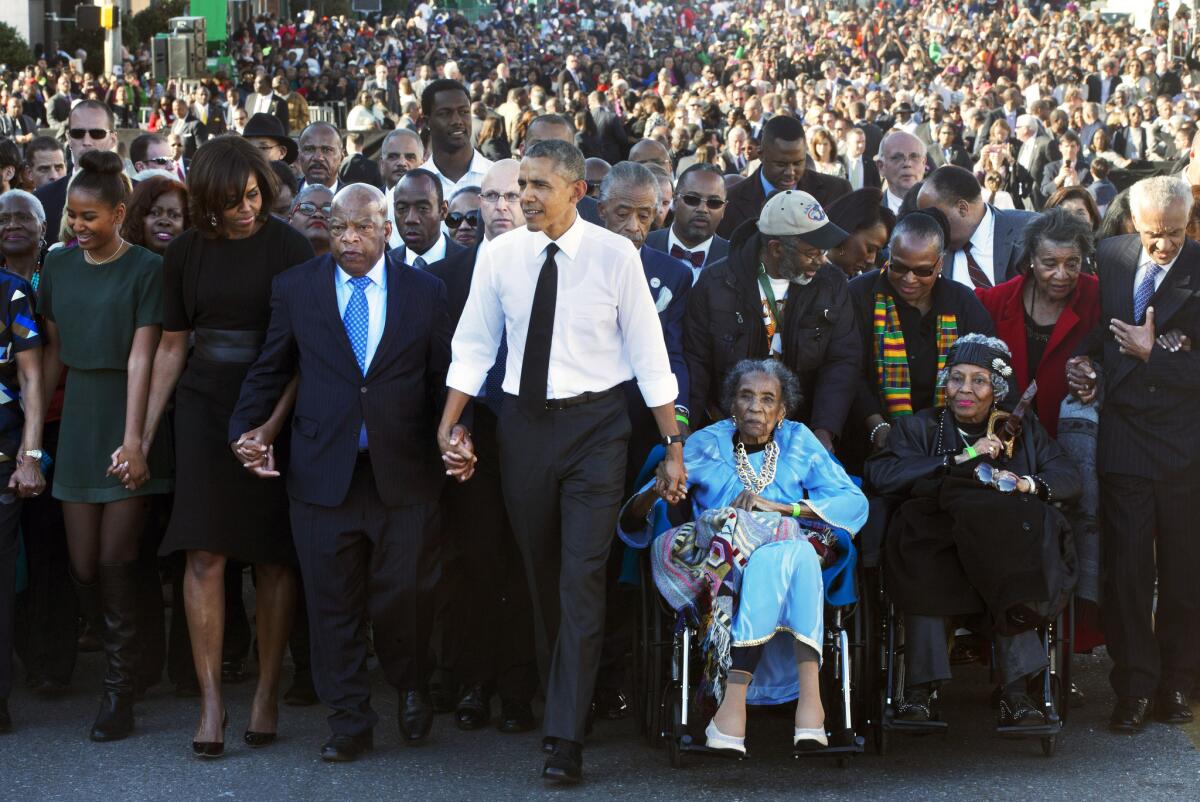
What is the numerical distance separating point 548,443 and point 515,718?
1208 millimetres

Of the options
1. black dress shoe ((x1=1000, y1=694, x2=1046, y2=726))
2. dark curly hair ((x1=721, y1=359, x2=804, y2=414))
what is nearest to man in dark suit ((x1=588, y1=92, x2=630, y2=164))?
dark curly hair ((x1=721, y1=359, x2=804, y2=414))

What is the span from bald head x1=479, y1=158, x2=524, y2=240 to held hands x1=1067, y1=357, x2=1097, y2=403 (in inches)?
89.3

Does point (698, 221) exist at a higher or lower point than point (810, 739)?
higher

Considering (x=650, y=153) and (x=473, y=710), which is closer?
(x=473, y=710)

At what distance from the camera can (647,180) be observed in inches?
289

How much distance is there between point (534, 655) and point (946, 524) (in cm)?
163

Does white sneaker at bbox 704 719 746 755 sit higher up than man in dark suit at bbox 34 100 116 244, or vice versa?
man in dark suit at bbox 34 100 116 244

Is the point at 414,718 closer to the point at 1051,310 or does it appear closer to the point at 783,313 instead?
the point at 783,313

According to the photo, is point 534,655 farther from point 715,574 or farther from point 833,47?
point 833,47

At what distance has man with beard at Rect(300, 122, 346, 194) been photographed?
1025 centimetres

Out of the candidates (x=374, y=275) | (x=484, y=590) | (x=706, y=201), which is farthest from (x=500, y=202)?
(x=484, y=590)

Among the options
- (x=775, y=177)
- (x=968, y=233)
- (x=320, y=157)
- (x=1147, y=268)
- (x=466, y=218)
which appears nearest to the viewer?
(x=1147, y=268)

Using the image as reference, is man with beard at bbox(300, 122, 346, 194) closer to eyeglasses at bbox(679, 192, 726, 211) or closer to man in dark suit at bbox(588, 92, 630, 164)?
eyeglasses at bbox(679, 192, 726, 211)

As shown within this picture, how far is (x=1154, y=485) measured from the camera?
22.2 ft
